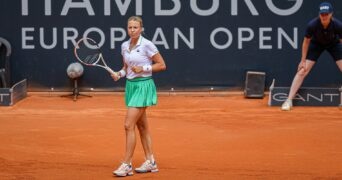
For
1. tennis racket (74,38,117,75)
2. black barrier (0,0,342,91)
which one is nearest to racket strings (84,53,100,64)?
tennis racket (74,38,117,75)

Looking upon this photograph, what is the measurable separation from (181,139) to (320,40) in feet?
10.1

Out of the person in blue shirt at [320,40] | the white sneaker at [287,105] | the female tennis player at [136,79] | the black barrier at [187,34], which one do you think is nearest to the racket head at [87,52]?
the female tennis player at [136,79]

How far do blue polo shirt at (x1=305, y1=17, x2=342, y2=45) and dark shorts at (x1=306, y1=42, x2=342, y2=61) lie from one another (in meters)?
0.11

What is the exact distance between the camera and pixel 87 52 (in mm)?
8945

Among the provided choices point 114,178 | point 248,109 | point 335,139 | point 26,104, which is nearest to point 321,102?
point 248,109

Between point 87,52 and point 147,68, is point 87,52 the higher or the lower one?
the higher one

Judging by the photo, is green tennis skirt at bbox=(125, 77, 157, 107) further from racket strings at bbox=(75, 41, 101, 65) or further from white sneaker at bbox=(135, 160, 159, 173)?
racket strings at bbox=(75, 41, 101, 65)

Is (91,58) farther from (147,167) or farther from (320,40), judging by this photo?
(320,40)

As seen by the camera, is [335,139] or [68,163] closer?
[68,163]

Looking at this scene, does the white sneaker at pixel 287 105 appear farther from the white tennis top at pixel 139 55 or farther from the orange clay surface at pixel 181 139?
the white tennis top at pixel 139 55

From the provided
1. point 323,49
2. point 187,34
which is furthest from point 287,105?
point 187,34

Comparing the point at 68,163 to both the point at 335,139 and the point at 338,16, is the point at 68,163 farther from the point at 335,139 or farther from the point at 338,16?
the point at 338,16

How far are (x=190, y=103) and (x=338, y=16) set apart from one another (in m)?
2.88

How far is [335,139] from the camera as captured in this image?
9.90 m
